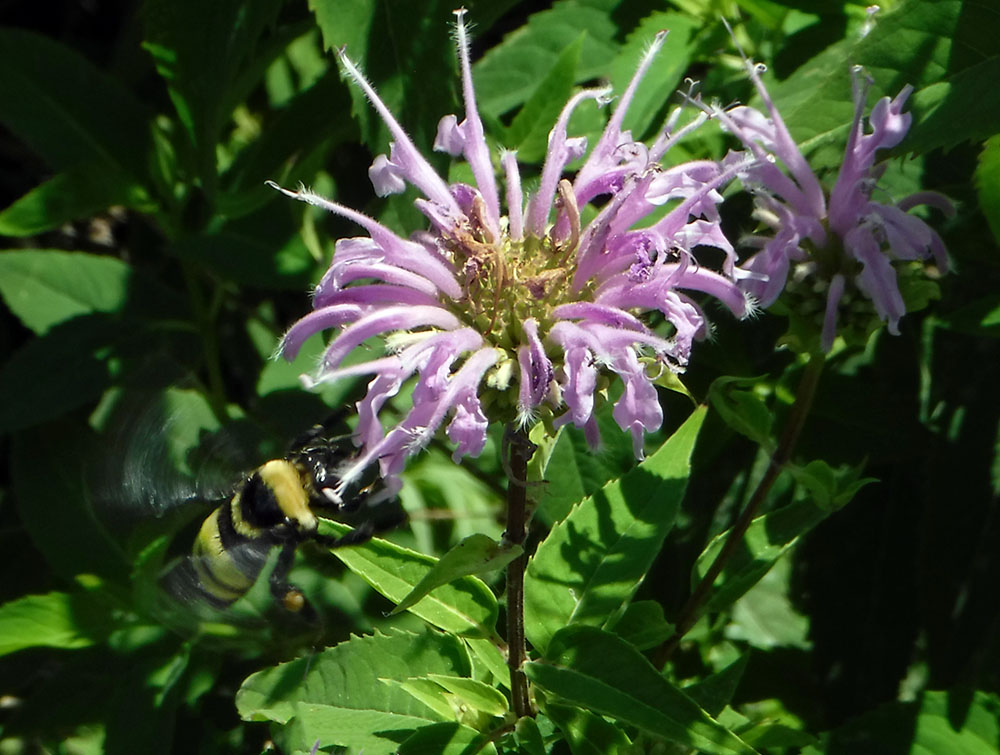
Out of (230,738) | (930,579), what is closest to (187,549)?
(230,738)

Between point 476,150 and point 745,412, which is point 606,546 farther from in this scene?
point 476,150

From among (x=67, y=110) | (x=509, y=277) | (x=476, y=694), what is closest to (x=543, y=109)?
(x=509, y=277)

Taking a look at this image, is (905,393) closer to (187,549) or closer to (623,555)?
(623,555)

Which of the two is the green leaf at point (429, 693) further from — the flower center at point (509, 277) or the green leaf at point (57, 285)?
the green leaf at point (57, 285)

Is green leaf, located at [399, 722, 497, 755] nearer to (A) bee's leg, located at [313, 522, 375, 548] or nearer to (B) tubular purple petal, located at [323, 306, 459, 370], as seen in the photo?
(A) bee's leg, located at [313, 522, 375, 548]

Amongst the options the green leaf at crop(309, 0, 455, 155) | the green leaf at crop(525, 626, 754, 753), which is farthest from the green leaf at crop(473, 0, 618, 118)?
the green leaf at crop(525, 626, 754, 753)

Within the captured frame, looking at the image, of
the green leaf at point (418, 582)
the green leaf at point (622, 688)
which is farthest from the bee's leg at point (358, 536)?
the green leaf at point (622, 688)
